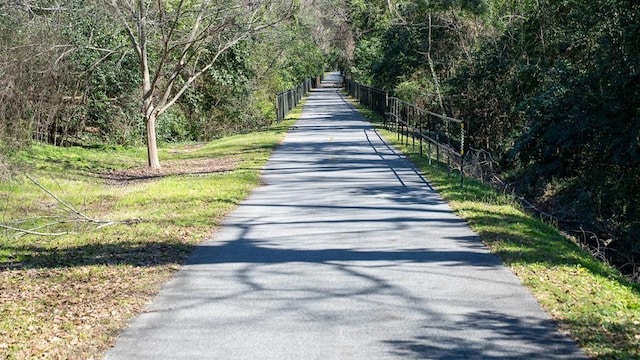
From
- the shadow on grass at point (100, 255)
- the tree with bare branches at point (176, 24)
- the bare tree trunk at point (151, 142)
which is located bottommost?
the shadow on grass at point (100, 255)

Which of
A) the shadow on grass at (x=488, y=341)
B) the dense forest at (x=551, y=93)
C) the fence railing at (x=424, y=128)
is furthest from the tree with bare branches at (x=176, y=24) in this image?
the shadow on grass at (x=488, y=341)

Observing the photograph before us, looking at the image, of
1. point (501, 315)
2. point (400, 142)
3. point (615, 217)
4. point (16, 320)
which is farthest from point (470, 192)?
point (400, 142)

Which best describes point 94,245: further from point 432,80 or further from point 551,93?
point 432,80

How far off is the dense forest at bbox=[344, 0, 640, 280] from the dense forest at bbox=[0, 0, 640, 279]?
5 centimetres

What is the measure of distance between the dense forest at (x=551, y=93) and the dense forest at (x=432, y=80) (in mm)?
51

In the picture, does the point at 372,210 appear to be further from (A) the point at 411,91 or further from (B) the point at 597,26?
(A) the point at 411,91

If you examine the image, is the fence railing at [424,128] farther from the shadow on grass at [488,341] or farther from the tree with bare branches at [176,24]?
the shadow on grass at [488,341]

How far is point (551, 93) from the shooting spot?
62.8 ft

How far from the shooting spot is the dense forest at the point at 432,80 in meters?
16.6

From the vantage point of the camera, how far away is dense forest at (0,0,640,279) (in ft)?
54.6

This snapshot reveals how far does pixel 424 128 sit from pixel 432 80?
12.4 ft

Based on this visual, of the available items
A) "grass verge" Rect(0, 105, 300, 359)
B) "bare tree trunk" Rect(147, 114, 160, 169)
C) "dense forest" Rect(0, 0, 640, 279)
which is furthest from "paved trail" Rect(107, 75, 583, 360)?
"bare tree trunk" Rect(147, 114, 160, 169)

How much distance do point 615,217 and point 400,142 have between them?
10283 millimetres

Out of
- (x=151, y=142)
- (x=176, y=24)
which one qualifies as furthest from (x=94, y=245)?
(x=176, y=24)
